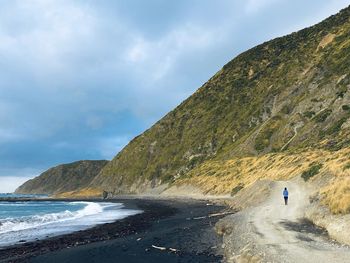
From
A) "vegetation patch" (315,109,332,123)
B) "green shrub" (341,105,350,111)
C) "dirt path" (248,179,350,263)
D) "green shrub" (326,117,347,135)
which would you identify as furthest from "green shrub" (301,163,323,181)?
"vegetation patch" (315,109,332,123)

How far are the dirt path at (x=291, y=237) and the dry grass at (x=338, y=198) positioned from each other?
1667 millimetres

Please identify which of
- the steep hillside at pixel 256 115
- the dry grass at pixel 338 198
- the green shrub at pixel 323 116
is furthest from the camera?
the steep hillside at pixel 256 115

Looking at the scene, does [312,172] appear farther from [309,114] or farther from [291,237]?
[309,114]

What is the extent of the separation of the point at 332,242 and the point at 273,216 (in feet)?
35.4

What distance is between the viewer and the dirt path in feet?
56.9

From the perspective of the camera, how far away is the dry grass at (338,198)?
76.1 feet

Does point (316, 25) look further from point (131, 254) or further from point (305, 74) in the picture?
point (131, 254)

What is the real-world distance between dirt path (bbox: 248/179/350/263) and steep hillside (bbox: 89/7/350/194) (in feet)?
106

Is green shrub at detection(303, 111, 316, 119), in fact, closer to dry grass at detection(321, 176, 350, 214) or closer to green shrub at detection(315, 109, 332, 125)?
green shrub at detection(315, 109, 332, 125)

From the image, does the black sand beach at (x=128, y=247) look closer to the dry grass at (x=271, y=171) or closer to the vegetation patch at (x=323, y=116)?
the dry grass at (x=271, y=171)

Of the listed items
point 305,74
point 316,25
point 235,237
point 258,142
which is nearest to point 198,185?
point 258,142

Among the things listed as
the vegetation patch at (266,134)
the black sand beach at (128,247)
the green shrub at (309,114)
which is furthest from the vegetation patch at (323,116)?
the black sand beach at (128,247)

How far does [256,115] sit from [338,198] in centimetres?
9563

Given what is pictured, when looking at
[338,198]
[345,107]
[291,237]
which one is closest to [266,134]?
[345,107]
